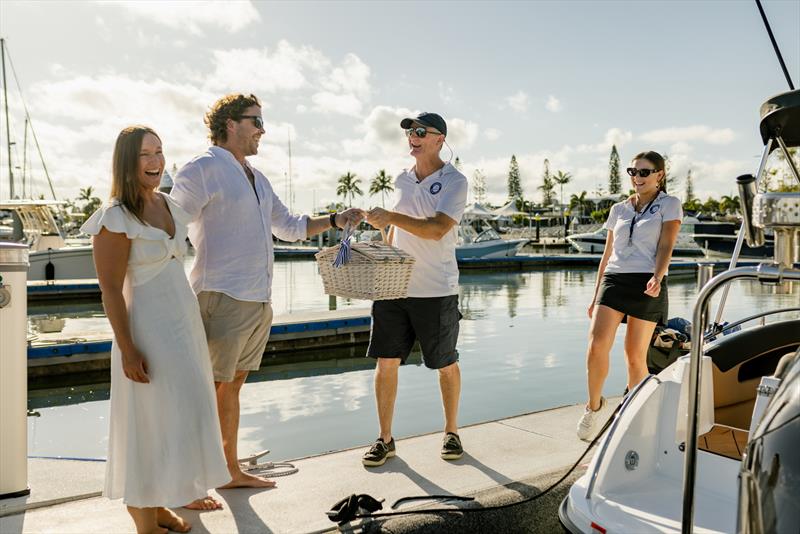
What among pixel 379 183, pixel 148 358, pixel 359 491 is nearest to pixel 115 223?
pixel 148 358

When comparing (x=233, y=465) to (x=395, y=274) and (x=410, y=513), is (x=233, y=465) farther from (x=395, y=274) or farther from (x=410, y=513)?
(x=395, y=274)

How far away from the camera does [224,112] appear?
3.45 m

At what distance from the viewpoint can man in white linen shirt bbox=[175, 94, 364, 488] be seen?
3.31 metres

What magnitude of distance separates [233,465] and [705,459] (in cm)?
214

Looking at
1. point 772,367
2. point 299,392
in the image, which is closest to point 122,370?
point 772,367

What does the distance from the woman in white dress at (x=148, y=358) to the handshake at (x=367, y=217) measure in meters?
1.17

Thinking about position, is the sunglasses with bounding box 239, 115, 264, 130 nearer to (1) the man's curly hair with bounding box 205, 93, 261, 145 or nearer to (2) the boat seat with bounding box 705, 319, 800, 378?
(1) the man's curly hair with bounding box 205, 93, 261, 145

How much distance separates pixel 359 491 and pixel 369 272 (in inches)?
41.9

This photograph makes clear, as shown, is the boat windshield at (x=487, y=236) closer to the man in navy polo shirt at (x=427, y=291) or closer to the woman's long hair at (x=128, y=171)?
the man in navy polo shirt at (x=427, y=291)

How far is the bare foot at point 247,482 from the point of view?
3410 mm

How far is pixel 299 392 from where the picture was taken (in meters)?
9.45

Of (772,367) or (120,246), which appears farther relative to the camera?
(772,367)

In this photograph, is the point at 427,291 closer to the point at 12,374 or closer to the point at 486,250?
the point at 12,374

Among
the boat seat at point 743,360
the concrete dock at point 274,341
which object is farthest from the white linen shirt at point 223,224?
the concrete dock at point 274,341
